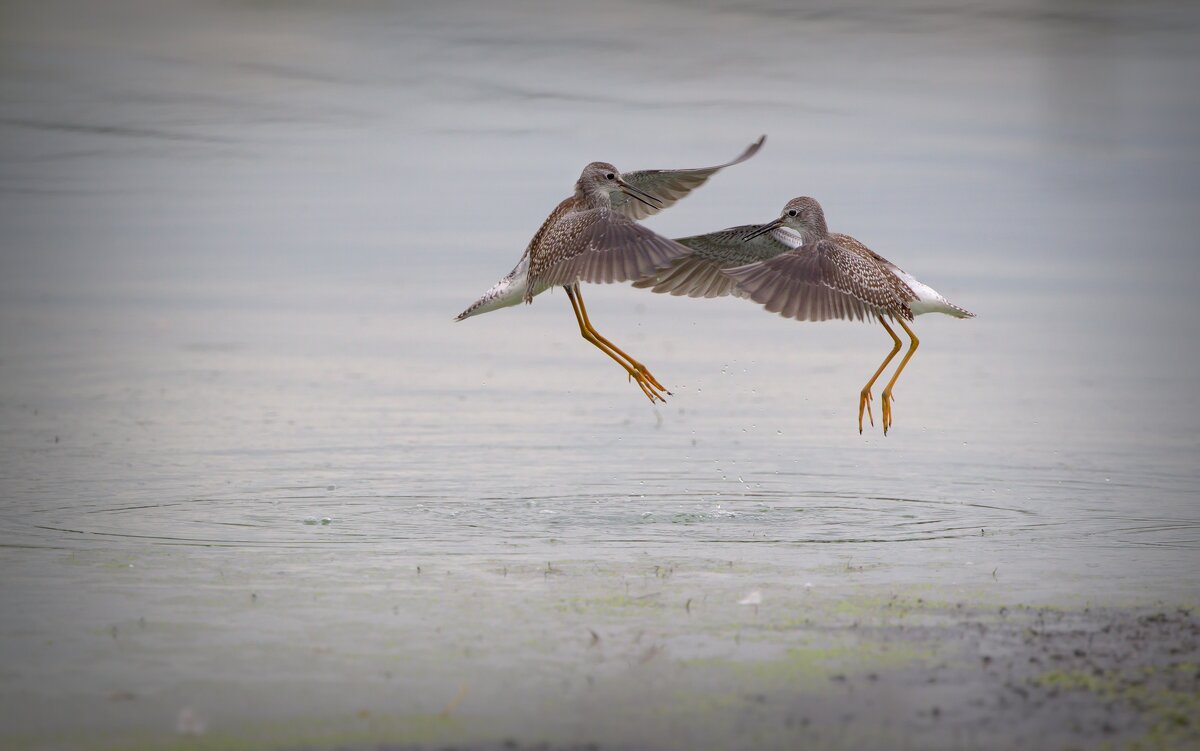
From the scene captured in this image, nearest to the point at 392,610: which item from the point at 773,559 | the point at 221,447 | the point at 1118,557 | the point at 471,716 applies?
the point at 471,716

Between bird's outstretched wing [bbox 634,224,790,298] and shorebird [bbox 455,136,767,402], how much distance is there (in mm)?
370

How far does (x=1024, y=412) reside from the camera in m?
11.9

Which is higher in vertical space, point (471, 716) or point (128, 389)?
point (128, 389)

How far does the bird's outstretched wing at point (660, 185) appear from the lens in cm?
888

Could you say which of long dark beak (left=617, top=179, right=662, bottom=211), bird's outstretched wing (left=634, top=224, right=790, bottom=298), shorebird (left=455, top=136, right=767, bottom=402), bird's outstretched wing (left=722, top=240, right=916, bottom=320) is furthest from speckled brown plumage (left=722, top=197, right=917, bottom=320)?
long dark beak (left=617, top=179, right=662, bottom=211)

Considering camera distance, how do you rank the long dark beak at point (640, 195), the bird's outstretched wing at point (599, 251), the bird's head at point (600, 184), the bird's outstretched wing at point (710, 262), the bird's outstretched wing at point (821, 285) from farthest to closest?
the bird's outstretched wing at point (710, 262) → the long dark beak at point (640, 195) → the bird's head at point (600, 184) → the bird's outstretched wing at point (821, 285) → the bird's outstretched wing at point (599, 251)

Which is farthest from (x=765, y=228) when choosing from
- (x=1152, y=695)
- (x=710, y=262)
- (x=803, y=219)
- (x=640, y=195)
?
(x=1152, y=695)

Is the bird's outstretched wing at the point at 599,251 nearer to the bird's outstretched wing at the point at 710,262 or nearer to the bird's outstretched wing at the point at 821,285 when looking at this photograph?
the bird's outstretched wing at the point at 821,285

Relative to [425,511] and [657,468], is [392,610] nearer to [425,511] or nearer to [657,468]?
[425,511]

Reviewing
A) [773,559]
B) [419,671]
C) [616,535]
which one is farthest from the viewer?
[616,535]

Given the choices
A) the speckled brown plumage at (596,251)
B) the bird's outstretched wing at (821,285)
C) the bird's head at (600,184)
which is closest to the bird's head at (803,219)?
the bird's outstretched wing at (821,285)

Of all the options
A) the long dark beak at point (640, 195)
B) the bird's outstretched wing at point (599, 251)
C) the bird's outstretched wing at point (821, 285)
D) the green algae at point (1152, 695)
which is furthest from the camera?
the long dark beak at point (640, 195)

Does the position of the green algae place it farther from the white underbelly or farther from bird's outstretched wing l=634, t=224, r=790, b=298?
bird's outstretched wing l=634, t=224, r=790, b=298

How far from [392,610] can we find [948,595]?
2230 millimetres
